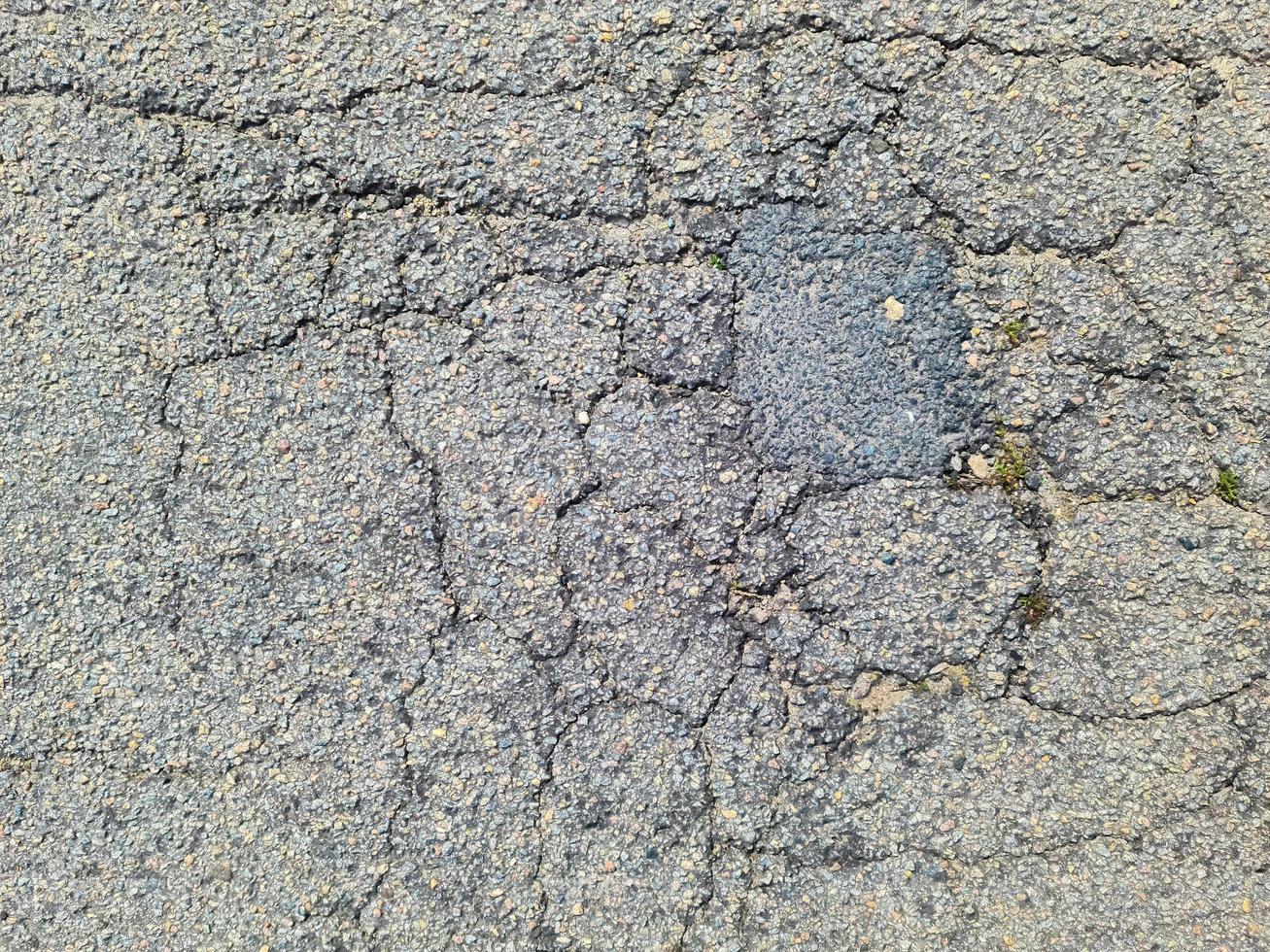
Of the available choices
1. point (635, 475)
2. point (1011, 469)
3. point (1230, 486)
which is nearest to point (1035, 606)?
point (1011, 469)

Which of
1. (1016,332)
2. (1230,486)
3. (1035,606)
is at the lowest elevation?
(1035,606)

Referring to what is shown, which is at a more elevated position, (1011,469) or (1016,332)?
(1016,332)

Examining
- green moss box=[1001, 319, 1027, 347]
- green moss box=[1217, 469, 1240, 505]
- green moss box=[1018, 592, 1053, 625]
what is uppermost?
green moss box=[1001, 319, 1027, 347]

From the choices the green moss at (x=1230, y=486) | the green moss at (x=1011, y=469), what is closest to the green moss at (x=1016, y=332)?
the green moss at (x=1011, y=469)

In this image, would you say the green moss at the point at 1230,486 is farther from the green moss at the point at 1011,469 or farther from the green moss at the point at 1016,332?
the green moss at the point at 1016,332

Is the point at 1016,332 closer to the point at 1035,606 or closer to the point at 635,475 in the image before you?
the point at 1035,606

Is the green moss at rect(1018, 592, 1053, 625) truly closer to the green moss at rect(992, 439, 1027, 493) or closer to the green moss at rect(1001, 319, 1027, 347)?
the green moss at rect(992, 439, 1027, 493)

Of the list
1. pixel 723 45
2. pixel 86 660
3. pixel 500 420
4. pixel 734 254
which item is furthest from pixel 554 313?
pixel 86 660

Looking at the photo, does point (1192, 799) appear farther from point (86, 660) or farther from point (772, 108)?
point (86, 660)

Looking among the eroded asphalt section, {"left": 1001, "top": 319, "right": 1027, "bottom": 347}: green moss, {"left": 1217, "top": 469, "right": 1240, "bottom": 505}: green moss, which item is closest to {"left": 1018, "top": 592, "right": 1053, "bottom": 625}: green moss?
the eroded asphalt section
